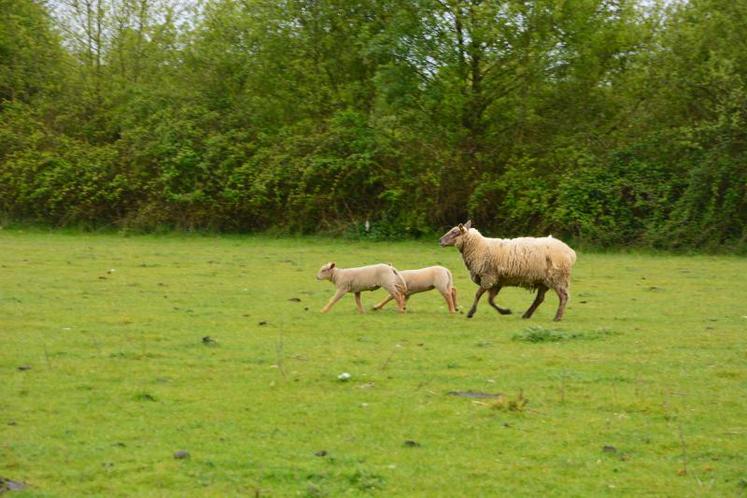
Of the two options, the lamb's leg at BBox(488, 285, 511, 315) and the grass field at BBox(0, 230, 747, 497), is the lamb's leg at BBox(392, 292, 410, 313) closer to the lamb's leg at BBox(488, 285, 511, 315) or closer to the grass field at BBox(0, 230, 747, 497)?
the grass field at BBox(0, 230, 747, 497)

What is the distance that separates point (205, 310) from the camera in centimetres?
1596

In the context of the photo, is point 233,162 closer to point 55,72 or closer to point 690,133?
point 55,72

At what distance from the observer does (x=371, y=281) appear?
53.5ft

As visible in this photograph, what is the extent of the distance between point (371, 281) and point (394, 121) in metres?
15.1

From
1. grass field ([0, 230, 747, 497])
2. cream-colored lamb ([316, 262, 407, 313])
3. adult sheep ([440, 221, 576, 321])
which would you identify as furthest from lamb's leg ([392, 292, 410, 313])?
adult sheep ([440, 221, 576, 321])

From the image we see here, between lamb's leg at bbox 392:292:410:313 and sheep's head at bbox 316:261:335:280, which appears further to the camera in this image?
sheep's head at bbox 316:261:335:280

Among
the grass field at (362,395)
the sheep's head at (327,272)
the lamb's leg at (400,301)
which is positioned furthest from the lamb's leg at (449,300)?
the sheep's head at (327,272)

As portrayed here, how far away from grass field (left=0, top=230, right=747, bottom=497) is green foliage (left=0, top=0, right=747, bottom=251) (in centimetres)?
1072

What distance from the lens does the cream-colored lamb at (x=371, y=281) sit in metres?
16.2

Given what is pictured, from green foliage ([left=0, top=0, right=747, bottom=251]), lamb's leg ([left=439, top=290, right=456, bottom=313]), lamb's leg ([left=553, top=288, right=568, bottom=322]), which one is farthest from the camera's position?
green foliage ([left=0, top=0, right=747, bottom=251])

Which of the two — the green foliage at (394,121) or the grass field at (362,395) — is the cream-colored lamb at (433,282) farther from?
the green foliage at (394,121)

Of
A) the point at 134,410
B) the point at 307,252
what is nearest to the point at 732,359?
the point at 134,410

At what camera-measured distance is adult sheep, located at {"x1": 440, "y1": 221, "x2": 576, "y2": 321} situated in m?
15.5

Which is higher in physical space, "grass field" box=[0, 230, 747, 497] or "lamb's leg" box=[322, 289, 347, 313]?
"lamb's leg" box=[322, 289, 347, 313]
